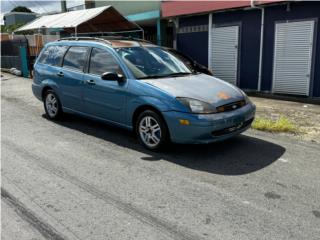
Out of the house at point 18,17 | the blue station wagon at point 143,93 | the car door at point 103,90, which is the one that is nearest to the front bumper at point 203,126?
the blue station wagon at point 143,93

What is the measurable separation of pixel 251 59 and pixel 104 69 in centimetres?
682

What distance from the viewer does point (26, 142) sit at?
6.37 meters

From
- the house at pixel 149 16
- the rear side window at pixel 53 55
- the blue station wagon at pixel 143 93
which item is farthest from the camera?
the house at pixel 149 16

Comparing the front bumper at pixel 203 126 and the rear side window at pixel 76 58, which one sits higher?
the rear side window at pixel 76 58

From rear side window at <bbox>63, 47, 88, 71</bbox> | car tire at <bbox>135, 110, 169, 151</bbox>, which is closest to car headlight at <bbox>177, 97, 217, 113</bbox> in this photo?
car tire at <bbox>135, 110, 169, 151</bbox>

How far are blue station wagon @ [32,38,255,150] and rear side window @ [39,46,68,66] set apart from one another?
2 centimetres

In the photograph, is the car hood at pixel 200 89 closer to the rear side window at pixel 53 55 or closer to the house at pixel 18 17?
the rear side window at pixel 53 55

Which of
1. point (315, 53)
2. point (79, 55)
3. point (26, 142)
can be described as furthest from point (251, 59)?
point (26, 142)

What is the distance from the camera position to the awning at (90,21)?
14242 mm

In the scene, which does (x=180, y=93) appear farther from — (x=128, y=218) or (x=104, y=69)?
A: (x=128, y=218)

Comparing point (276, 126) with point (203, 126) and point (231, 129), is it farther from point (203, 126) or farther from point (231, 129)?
point (203, 126)

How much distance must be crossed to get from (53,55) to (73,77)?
1.12 metres

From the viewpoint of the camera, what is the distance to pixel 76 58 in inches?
278

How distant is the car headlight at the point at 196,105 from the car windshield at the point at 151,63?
1.00 m
